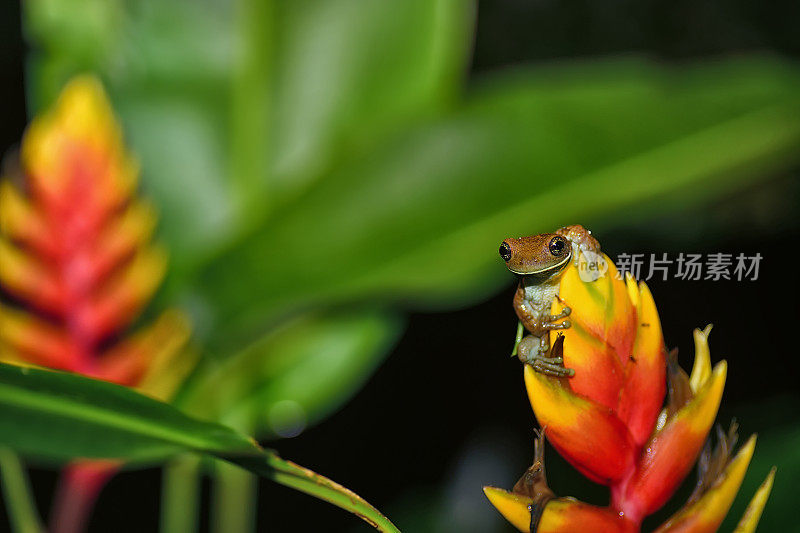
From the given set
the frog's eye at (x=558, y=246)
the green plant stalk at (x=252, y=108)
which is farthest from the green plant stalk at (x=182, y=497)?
the frog's eye at (x=558, y=246)

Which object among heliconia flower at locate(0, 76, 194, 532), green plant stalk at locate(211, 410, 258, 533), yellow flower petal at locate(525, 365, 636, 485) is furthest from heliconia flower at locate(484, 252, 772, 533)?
green plant stalk at locate(211, 410, 258, 533)

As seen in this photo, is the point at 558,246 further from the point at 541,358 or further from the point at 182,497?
the point at 182,497

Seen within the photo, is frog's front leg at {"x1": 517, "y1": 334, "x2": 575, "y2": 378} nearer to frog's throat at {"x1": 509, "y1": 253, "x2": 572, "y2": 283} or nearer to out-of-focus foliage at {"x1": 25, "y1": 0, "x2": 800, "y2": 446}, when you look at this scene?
frog's throat at {"x1": 509, "y1": 253, "x2": 572, "y2": 283}

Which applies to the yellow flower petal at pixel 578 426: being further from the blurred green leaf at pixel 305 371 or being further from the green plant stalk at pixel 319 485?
the blurred green leaf at pixel 305 371

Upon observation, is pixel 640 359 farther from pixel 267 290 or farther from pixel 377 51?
pixel 377 51

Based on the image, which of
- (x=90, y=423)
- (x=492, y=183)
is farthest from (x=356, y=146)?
(x=90, y=423)
